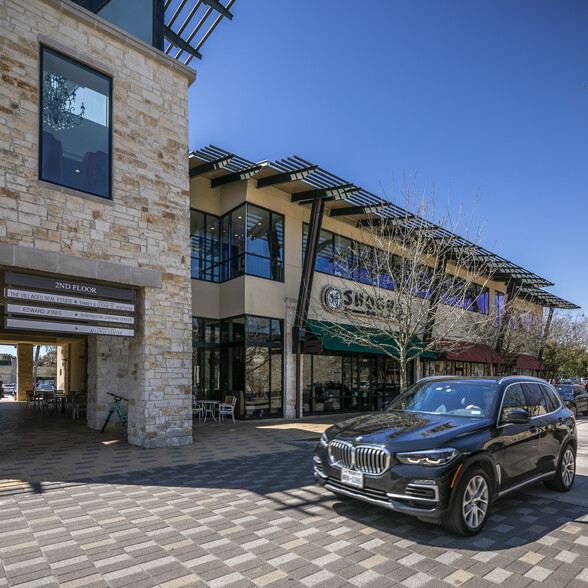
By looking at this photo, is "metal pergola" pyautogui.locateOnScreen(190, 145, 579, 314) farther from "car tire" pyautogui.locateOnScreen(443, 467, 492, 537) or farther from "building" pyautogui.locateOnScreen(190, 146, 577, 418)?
"car tire" pyautogui.locateOnScreen(443, 467, 492, 537)

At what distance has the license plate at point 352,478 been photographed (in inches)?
183

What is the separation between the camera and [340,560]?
13.0 ft

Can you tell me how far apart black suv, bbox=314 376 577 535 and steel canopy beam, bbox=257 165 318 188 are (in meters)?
9.31

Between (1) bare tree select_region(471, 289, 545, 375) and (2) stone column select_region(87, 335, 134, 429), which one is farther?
(1) bare tree select_region(471, 289, 545, 375)

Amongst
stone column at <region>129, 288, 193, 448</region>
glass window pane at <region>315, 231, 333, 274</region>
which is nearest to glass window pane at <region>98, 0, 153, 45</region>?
stone column at <region>129, 288, 193, 448</region>

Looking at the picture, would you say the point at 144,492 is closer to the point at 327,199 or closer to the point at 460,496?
→ the point at 460,496

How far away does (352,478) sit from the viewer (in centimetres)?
474

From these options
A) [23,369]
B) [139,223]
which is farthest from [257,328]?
[23,369]

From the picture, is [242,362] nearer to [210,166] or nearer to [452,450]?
[210,166]

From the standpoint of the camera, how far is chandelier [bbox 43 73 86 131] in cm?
906

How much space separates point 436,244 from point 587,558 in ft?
49.2

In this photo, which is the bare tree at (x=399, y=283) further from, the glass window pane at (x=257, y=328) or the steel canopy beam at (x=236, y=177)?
the steel canopy beam at (x=236, y=177)

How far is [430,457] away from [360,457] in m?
0.74

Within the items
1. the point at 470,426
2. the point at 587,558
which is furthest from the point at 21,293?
the point at 587,558
